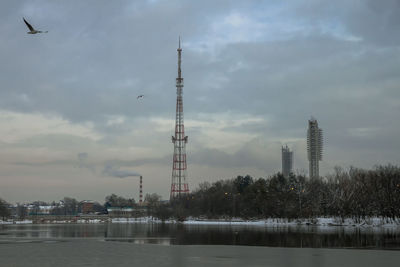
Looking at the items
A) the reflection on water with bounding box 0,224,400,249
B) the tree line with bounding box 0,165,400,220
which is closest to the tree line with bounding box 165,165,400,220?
the tree line with bounding box 0,165,400,220

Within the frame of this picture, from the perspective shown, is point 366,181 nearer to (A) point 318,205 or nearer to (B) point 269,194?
(A) point 318,205

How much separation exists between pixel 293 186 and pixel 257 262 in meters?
106

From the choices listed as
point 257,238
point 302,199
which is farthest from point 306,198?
point 257,238

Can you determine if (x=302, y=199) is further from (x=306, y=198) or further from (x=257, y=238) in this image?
(x=257, y=238)

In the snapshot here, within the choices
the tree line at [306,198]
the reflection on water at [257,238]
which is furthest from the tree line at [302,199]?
the reflection on water at [257,238]

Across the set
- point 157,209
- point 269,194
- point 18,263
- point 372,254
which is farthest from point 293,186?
point 18,263

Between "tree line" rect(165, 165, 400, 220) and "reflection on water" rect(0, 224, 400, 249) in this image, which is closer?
"reflection on water" rect(0, 224, 400, 249)

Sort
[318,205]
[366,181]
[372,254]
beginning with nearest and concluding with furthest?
[372,254] → [366,181] → [318,205]

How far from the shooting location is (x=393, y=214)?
95500 mm

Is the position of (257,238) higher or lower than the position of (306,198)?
lower

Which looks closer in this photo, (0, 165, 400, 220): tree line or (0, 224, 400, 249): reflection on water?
(0, 224, 400, 249): reflection on water

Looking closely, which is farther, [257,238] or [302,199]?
[302,199]

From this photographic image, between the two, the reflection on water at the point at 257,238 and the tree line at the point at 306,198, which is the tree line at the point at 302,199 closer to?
the tree line at the point at 306,198

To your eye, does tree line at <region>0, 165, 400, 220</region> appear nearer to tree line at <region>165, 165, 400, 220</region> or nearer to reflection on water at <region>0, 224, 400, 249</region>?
tree line at <region>165, 165, 400, 220</region>
